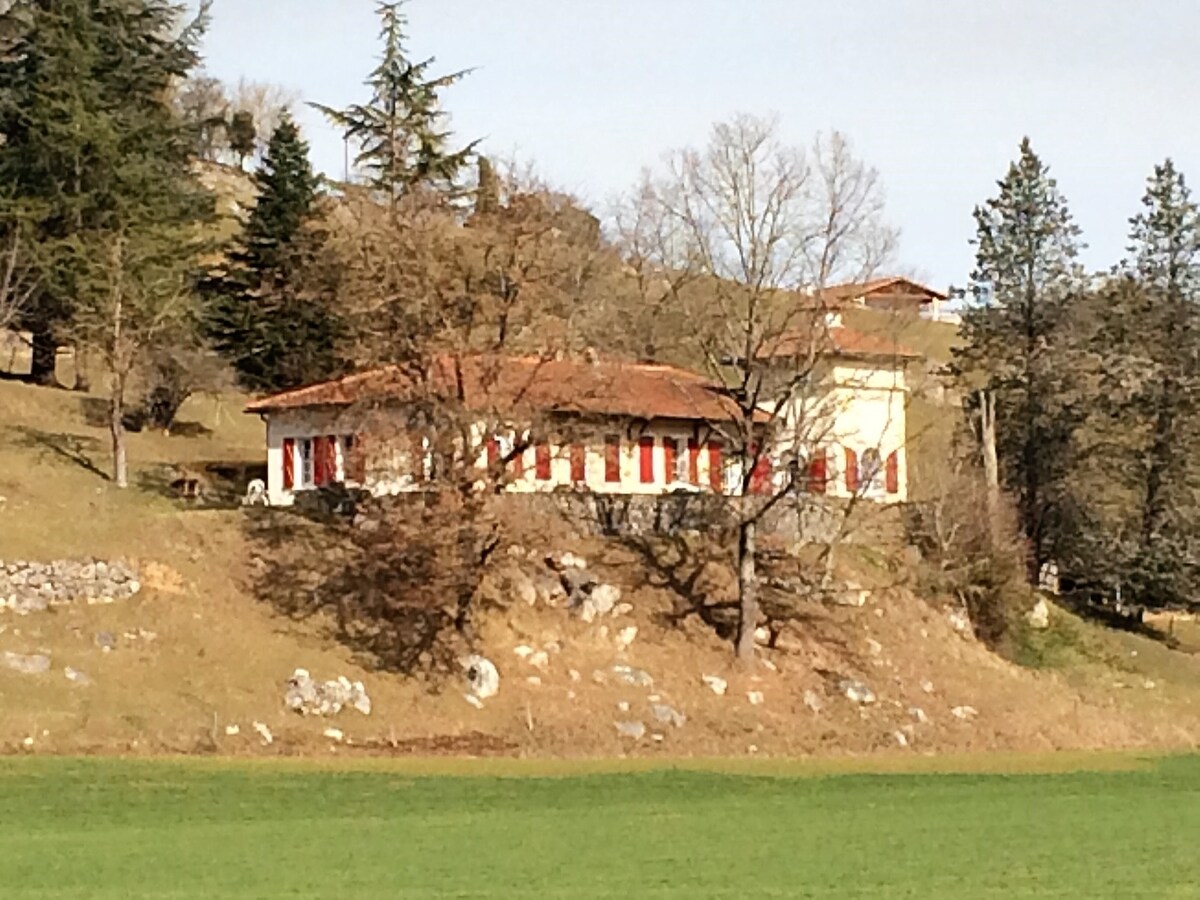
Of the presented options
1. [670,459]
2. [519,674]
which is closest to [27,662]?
[519,674]

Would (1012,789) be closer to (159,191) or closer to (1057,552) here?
(1057,552)

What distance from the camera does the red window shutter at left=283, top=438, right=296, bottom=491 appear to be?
52.3 m

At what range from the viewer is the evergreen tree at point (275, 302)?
62.0 m

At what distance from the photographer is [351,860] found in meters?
21.7

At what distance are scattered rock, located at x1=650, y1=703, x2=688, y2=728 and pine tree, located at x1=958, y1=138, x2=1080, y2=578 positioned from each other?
24.6m

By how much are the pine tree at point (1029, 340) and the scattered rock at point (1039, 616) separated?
16.9 ft

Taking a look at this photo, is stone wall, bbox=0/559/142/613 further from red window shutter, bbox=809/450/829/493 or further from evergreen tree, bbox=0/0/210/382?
evergreen tree, bbox=0/0/210/382

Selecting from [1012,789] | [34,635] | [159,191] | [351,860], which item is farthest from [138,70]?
[351,860]

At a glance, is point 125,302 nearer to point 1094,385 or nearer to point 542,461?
point 542,461

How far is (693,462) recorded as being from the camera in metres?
52.7

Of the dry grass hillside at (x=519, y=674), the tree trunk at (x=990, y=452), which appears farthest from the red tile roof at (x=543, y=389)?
the tree trunk at (x=990, y=452)

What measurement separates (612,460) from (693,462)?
2908 mm

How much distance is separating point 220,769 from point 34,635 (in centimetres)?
847

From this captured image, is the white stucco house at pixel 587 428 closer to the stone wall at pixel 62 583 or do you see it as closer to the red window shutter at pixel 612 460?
the red window shutter at pixel 612 460
